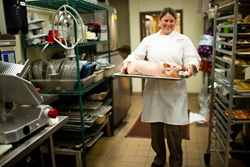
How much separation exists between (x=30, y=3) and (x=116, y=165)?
1.85m

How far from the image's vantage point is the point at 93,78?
2.62 metres

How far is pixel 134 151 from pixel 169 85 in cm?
104

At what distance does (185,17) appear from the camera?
466 cm

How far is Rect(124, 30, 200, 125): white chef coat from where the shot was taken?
2.17m

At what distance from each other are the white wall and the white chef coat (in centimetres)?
265

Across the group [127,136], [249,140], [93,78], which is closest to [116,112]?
[127,136]

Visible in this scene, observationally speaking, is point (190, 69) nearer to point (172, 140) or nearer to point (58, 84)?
point (172, 140)

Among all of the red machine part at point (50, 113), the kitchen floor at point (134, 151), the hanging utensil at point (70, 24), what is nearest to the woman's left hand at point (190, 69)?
the hanging utensil at point (70, 24)

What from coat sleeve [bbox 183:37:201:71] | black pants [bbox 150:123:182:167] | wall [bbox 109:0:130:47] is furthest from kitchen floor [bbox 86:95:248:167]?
wall [bbox 109:0:130:47]

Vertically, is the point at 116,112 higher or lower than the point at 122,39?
lower

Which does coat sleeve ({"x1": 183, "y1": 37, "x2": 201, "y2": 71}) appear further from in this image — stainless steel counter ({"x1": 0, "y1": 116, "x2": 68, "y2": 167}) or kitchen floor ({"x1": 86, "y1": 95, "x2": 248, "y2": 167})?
stainless steel counter ({"x1": 0, "y1": 116, "x2": 68, "y2": 167})

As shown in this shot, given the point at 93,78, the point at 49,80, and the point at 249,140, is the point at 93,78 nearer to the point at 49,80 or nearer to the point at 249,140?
the point at 49,80

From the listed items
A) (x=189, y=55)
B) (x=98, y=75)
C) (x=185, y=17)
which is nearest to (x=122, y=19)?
(x=185, y=17)

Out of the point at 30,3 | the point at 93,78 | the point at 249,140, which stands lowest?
the point at 249,140
